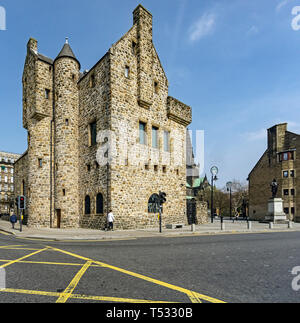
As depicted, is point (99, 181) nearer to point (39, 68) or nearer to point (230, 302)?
point (39, 68)

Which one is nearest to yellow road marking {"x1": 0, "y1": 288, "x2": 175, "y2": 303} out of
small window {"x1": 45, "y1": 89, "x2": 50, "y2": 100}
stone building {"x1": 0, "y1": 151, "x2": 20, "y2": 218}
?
small window {"x1": 45, "y1": 89, "x2": 50, "y2": 100}

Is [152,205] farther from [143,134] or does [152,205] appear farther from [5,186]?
[5,186]

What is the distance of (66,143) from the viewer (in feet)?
73.4

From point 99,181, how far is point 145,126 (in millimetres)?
7088

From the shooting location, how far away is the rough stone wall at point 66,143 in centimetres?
2155

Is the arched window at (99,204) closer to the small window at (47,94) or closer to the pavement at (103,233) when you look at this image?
the pavement at (103,233)

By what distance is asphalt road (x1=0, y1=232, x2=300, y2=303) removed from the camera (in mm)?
4152

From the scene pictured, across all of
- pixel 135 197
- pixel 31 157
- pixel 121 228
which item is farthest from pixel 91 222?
pixel 31 157

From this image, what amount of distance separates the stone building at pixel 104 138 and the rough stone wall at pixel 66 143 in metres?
0.09

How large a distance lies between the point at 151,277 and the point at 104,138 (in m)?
15.4

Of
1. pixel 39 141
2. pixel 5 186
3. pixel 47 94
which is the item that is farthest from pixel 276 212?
pixel 5 186

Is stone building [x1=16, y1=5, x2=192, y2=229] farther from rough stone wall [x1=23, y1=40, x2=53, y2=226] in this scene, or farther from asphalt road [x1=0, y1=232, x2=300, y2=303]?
asphalt road [x1=0, y1=232, x2=300, y2=303]

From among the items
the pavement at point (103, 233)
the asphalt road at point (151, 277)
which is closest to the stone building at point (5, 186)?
the pavement at point (103, 233)

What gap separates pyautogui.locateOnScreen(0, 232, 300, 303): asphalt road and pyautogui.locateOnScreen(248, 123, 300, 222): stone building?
3815 centimetres
